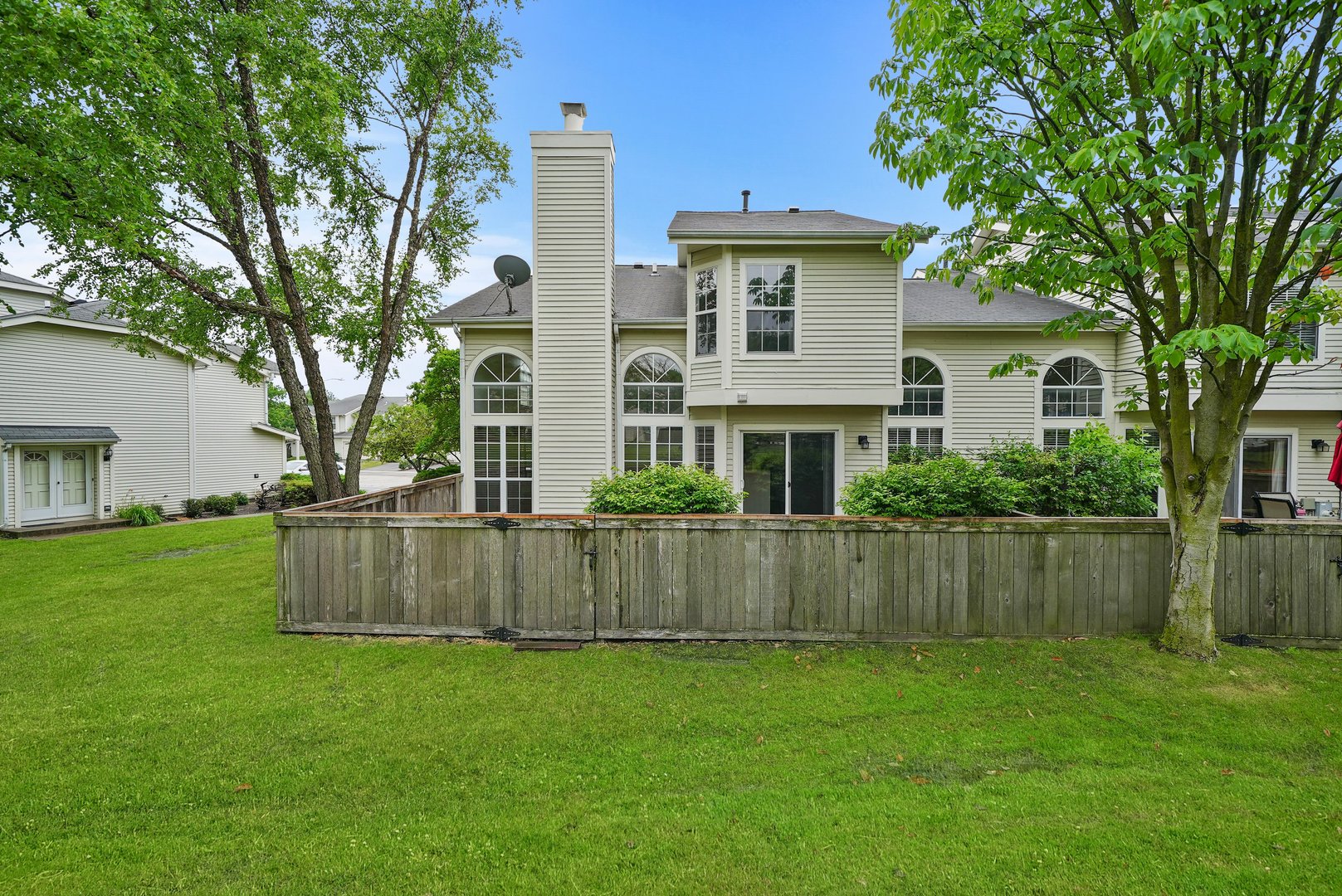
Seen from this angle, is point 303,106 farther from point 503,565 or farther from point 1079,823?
point 1079,823

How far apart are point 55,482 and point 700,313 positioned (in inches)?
669

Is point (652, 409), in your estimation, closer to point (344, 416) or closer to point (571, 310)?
point (571, 310)

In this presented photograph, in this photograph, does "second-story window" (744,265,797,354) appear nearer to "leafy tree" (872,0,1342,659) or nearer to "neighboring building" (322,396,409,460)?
"leafy tree" (872,0,1342,659)

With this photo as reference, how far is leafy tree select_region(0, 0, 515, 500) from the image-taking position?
618 cm

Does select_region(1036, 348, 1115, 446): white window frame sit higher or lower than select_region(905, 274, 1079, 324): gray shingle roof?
lower

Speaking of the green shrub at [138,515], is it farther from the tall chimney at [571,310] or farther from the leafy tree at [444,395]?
the tall chimney at [571,310]

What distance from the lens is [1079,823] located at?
2.55 meters

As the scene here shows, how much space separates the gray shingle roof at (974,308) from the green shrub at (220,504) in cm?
1924

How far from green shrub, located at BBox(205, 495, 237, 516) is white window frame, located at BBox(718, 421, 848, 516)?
16098mm

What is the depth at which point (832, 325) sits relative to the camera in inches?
336

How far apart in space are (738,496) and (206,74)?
361 inches

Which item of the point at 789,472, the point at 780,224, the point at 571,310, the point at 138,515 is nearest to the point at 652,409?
the point at 571,310

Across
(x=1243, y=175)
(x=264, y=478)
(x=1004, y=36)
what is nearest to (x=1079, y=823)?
(x=1243, y=175)

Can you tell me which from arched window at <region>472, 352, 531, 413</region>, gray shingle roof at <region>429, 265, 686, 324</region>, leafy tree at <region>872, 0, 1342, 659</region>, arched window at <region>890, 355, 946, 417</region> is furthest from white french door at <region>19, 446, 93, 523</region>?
arched window at <region>890, 355, 946, 417</region>
